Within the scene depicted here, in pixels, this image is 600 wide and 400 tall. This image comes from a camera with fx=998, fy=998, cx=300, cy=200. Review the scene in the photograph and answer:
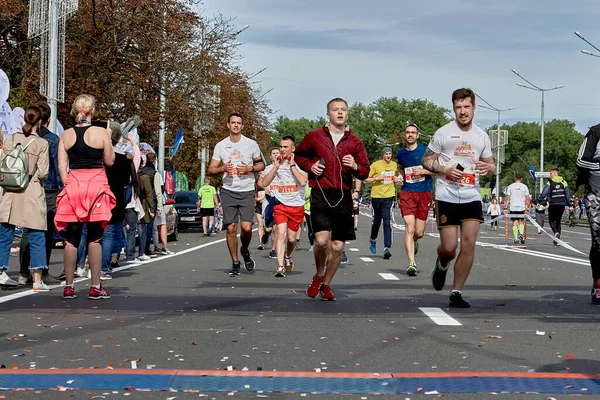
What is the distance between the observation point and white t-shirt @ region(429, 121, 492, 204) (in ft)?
29.6

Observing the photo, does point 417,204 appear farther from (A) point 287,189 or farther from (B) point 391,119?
(B) point 391,119

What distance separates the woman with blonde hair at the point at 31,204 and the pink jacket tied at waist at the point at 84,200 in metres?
1.02

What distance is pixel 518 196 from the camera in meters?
25.3

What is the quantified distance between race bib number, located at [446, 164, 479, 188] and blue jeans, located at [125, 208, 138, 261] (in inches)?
270

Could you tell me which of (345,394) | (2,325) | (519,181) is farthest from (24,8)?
(345,394)

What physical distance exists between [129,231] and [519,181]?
12961 millimetres

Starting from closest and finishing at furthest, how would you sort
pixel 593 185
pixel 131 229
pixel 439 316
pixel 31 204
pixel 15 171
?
1. pixel 439 316
2. pixel 593 185
3. pixel 15 171
4. pixel 31 204
5. pixel 131 229

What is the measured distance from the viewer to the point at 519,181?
2525cm

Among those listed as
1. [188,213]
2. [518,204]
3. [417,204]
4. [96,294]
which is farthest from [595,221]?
[188,213]

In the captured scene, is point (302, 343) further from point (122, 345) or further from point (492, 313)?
point (492, 313)

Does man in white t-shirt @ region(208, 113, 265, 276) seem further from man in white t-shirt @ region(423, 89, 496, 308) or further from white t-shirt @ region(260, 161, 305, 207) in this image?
man in white t-shirt @ region(423, 89, 496, 308)

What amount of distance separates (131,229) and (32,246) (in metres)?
4.85

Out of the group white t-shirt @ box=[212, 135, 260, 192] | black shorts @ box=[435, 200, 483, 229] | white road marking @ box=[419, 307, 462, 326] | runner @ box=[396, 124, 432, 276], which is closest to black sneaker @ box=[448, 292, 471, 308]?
white road marking @ box=[419, 307, 462, 326]

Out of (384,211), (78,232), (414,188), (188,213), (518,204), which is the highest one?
(414,188)
